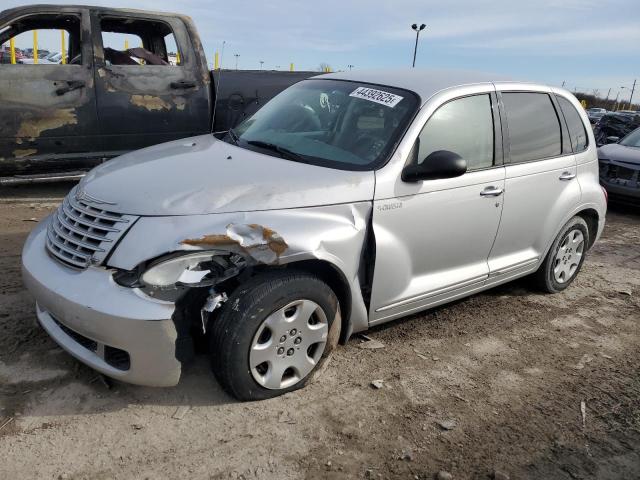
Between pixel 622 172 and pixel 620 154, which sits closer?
pixel 622 172

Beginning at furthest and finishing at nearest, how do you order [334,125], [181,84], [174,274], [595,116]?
1. [595,116]
2. [181,84]
3. [334,125]
4. [174,274]

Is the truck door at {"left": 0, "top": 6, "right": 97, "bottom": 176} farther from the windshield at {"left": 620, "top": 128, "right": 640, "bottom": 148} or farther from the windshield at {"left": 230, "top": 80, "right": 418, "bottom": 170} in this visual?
the windshield at {"left": 620, "top": 128, "right": 640, "bottom": 148}

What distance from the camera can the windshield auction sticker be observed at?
3439 millimetres

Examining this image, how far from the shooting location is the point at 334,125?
3508 mm

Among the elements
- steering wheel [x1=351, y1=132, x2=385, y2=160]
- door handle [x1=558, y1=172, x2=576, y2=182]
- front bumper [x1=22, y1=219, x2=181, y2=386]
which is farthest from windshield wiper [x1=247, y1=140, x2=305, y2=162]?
door handle [x1=558, y1=172, x2=576, y2=182]

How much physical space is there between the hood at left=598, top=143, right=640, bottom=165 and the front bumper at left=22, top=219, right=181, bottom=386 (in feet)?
26.2

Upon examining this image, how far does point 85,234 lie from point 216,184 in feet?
2.25

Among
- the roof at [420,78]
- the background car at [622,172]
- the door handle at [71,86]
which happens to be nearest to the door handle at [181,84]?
the door handle at [71,86]

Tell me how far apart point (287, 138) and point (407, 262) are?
1.13 metres

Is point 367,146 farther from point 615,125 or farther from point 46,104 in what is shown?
point 615,125

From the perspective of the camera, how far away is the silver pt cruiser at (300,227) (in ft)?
8.34

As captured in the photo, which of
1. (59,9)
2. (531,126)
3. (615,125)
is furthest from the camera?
(615,125)

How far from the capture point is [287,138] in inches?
139

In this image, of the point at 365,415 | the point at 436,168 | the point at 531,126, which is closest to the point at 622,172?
the point at 531,126
